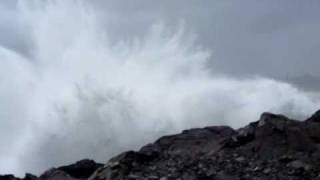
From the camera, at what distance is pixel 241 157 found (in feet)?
144

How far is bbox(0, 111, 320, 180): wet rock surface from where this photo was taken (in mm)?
41594

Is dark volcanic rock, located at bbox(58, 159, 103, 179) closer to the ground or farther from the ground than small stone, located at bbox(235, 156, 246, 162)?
farther from the ground

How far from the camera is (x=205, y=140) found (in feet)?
166

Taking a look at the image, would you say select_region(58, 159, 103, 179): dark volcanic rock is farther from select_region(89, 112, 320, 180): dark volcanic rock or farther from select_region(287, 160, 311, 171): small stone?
select_region(287, 160, 311, 171): small stone

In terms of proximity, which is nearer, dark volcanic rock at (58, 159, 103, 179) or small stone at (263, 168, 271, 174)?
small stone at (263, 168, 271, 174)

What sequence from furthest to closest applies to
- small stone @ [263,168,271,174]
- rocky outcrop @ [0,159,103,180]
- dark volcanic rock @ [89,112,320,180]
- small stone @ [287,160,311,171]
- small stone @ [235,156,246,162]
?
rocky outcrop @ [0,159,103,180], small stone @ [235,156,246,162], dark volcanic rock @ [89,112,320,180], small stone @ [263,168,271,174], small stone @ [287,160,311,171]

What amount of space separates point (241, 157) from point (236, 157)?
0.97 feet

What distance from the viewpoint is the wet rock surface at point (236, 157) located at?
41.6m

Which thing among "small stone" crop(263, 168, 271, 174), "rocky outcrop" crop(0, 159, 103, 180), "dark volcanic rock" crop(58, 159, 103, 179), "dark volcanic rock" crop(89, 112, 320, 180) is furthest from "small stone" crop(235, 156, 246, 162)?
"dark volcanic rock" crop(58, 159, 103, 179)

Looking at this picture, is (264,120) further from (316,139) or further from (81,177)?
(81,177)

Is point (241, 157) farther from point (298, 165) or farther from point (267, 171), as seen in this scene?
point (298, 165)

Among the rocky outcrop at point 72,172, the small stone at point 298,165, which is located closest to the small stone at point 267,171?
the small stone at point 298,165

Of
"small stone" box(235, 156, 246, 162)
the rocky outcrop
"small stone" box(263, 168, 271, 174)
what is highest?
the rocky outcrop

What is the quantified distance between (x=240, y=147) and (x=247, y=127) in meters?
2.41
